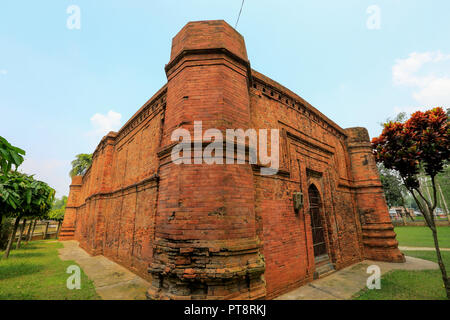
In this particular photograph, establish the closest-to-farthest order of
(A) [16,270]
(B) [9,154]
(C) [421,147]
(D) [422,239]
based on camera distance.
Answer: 1. (B) [9,154]
2. (C) [421,147]
3. (A) [16,270]
4. (D) [422,239]

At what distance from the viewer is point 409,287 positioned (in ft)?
18.3

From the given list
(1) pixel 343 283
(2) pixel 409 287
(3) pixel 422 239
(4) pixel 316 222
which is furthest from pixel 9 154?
(3) pixel 422 239

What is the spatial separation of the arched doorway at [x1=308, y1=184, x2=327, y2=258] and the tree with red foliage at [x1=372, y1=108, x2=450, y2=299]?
2.71m

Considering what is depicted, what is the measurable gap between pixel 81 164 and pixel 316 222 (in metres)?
35.7

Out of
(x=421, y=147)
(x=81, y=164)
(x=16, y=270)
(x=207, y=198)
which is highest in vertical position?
(x=81, y=164)

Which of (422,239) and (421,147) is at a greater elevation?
(421,147)

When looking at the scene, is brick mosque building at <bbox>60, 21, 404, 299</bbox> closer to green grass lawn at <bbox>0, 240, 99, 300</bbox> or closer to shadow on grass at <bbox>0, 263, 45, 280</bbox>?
green grass lawn at <bbox>0, 240, 99, 300</bbox>

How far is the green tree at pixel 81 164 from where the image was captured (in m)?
30.9

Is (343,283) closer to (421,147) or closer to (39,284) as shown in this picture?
(421,147)

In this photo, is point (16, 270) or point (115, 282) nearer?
point (115, 282)

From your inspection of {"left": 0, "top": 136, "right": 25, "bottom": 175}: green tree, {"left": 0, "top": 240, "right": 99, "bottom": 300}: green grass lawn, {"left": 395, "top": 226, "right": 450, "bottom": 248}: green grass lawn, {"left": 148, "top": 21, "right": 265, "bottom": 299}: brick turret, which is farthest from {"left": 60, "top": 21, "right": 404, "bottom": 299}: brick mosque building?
{"left": 395, "top": 226, "right": 450, "bottom": 248}: green grass lawn
